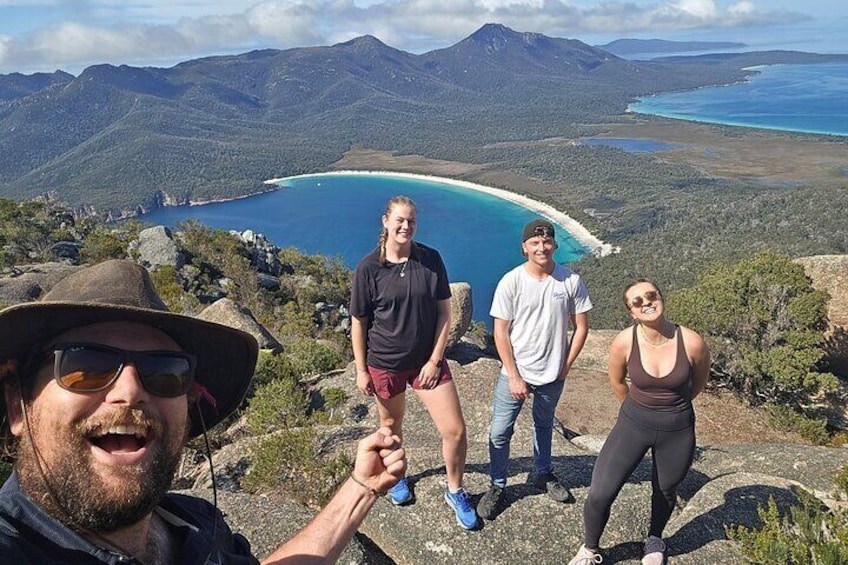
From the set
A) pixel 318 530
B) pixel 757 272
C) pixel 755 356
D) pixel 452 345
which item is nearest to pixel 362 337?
pixel 318 530

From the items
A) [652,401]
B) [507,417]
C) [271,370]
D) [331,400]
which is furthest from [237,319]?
[652,401]

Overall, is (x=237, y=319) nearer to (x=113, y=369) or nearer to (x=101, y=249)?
(x=113, y=369)

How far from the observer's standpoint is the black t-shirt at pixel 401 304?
374cm

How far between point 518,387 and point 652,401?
0.92m

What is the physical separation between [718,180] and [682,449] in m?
122

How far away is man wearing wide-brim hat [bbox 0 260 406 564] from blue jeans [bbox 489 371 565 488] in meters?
2.76

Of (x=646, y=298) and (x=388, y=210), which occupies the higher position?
(x=388, y=210)

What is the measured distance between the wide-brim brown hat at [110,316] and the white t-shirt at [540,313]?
A: 249 cm

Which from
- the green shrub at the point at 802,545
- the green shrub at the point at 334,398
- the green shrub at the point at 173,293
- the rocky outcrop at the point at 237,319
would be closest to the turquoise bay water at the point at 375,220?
the green shrub at the point at 173,293

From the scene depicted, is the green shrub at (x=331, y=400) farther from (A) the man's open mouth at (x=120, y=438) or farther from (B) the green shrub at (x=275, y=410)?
(A) the man's open mouth at (x=120, y=438)

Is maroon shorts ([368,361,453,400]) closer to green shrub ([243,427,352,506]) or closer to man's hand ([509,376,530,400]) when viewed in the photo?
man's hand ([509,376,530,400])

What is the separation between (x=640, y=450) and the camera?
3.61m

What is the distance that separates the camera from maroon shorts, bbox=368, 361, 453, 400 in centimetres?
386

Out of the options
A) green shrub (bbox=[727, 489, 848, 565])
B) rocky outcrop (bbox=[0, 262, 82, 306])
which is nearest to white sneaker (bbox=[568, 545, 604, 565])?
green shrub (bbox=[727, 489, 848, 565])
